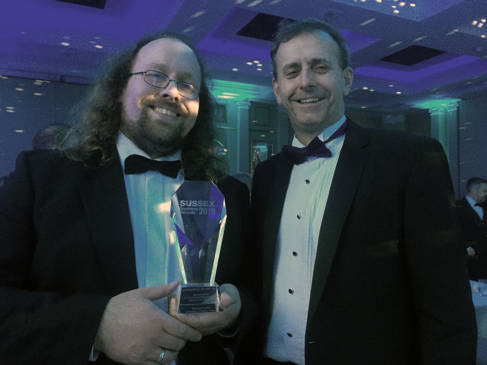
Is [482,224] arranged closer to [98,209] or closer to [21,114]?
[98,209]

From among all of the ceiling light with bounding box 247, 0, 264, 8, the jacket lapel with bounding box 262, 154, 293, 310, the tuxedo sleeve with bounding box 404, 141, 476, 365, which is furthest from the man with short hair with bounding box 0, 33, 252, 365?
the ceiling light with bounding box 247, 0, 264, 8

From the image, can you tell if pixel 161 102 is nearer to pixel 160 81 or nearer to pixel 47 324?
pixel 160 81

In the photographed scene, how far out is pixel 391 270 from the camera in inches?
51.4

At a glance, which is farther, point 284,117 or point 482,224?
point 284,117

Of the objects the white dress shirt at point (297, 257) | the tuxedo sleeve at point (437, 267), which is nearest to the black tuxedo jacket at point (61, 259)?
the white dress shirt at point (297, 257)

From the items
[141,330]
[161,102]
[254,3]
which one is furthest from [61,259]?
[254,3]

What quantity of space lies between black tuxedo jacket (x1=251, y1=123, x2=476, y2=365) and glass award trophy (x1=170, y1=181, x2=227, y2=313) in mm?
427

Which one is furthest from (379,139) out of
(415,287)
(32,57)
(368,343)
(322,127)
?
(32,57)

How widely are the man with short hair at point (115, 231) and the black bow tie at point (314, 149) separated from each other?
0.26 meters

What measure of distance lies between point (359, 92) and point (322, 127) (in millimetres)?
7973

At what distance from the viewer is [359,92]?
8.93 metres

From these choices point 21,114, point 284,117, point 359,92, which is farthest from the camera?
point 284,117

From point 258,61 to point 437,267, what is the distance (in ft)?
→ 19.6

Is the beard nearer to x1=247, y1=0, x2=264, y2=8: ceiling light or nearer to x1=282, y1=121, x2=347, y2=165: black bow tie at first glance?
x1=282, y1=121, x2=347, y2=165: black bow tie
